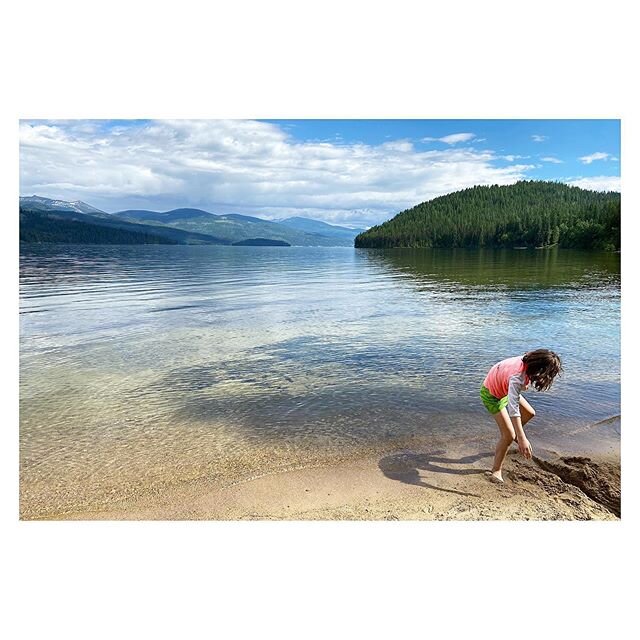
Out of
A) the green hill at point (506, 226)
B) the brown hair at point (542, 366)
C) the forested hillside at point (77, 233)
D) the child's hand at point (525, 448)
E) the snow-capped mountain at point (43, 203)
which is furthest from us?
the forested hillside at point (77, 233)

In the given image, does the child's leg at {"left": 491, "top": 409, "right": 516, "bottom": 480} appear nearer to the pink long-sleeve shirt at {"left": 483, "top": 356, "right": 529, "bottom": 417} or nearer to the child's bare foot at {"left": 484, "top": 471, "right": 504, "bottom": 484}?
the child's bare foot at {"left": 484, "top": 471, "right": 504, "bottom": 484}

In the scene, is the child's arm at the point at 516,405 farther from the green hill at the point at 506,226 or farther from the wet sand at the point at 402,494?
the green hill at the point at 506,226

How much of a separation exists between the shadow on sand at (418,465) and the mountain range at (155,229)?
9.57 metres

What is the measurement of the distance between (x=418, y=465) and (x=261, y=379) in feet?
10.8

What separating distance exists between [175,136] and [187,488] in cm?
513

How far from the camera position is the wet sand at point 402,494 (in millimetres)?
3855

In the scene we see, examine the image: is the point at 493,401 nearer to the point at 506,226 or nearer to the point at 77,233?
the point at 506,226

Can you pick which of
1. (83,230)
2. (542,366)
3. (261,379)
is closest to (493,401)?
(542,366)

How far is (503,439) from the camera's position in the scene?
4219 mm

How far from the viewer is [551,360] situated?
3.77 metres

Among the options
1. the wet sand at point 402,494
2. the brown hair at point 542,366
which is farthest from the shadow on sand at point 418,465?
the brown hair at point 542,366

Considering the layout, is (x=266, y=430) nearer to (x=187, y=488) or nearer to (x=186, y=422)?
(x=186, y=422)

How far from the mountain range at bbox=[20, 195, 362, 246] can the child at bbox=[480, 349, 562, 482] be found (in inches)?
399

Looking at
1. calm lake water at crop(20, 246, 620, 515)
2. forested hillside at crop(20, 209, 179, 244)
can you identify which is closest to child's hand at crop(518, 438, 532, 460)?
calm lake water at crop(20, 246, 620, 515)
